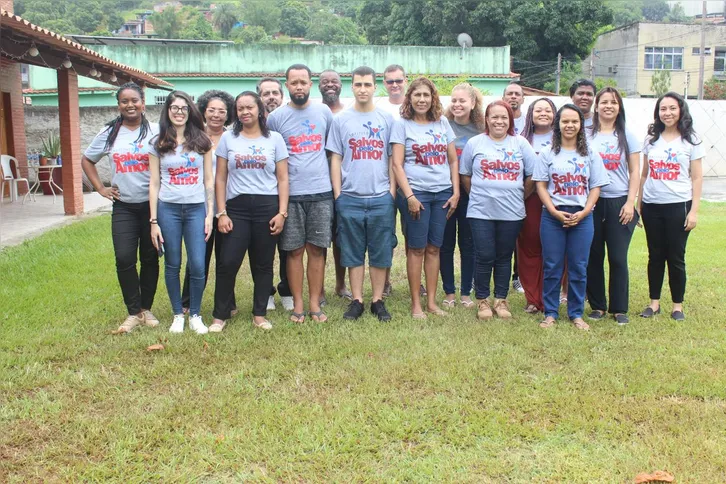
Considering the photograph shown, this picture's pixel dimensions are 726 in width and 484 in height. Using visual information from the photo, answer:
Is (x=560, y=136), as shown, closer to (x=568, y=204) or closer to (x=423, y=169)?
(x=568, y=204)

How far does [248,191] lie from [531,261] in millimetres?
2433

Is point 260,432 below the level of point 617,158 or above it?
below

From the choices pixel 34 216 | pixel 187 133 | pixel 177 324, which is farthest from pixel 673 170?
pixel 34 216

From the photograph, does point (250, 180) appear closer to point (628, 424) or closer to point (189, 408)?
point (189, 408)

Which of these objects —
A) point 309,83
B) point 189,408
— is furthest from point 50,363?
point 309,83

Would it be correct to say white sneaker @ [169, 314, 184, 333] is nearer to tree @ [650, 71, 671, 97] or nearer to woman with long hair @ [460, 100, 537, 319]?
woman with long hair @ [460, 100, 537, 319]

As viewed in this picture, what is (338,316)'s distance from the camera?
5.41 metres

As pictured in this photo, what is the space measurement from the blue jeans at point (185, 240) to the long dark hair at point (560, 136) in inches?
107

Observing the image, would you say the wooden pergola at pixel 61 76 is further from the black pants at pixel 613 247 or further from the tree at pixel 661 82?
the tree at pixel 661 82

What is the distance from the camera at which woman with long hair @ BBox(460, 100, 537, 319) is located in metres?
5.22

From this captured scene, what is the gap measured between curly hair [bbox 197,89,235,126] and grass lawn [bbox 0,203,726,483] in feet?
5.31

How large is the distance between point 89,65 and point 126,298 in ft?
26.6

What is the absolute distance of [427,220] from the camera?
17.3 ft

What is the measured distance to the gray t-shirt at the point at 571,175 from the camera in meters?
5.04
